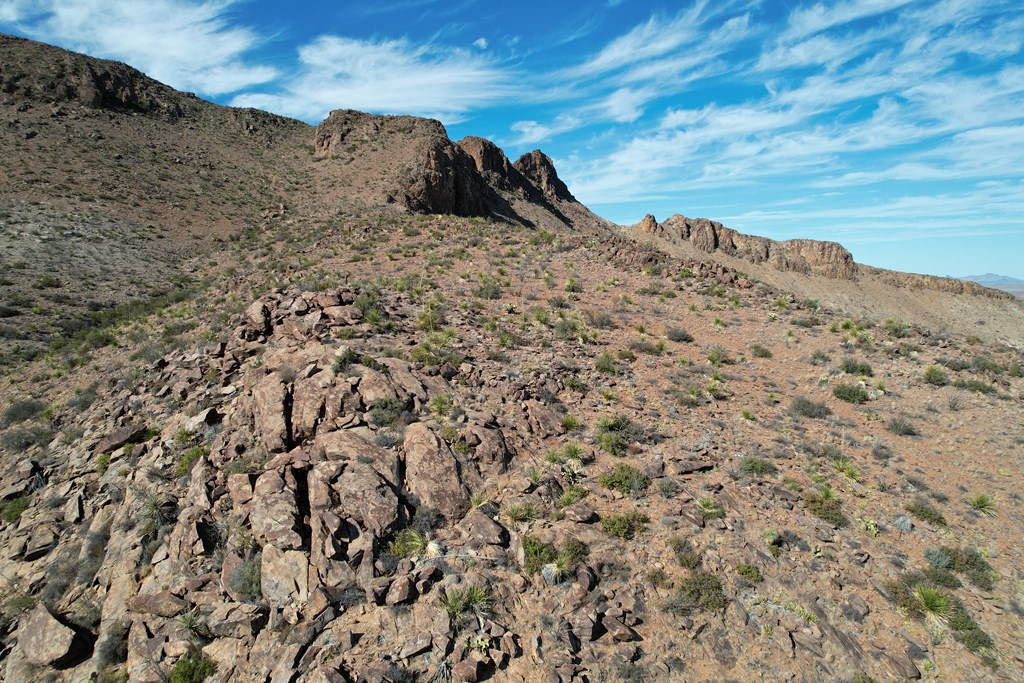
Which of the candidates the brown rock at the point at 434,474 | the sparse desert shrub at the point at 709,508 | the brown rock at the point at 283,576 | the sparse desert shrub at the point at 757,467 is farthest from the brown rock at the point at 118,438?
the sparse desert shrub at the point at 757,467

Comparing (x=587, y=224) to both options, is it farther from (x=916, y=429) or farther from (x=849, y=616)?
(x=849, y=616)

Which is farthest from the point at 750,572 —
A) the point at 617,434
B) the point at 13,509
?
the point at 13,509

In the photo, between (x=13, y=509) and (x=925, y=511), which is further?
(x=13, y=509)

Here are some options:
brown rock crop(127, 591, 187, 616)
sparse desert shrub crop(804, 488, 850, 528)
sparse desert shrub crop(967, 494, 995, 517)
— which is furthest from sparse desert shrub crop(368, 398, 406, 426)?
sparse desert shrub crop(967, 494, 995, 517)

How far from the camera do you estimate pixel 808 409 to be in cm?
1190

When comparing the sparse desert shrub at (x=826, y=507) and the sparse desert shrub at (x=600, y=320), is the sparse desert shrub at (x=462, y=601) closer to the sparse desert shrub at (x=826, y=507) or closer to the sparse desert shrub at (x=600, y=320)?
the sparse desert shrub at (x=826, y=507)

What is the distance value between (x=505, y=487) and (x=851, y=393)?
10.4m

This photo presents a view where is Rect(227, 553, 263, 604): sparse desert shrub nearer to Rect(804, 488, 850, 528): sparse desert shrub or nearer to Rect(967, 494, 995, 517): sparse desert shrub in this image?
Rect(804, 488, 850, 528): sparse desert shrub

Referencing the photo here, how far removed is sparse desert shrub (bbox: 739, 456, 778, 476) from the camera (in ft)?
30.8

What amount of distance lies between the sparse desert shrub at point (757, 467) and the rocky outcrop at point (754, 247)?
3462 inches

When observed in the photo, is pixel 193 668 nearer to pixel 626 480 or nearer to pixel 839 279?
pixel 626 480

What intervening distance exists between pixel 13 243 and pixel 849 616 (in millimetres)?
39881

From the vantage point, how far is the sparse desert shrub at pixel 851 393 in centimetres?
1252

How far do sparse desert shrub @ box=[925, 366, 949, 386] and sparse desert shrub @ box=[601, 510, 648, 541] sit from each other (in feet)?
35.9
